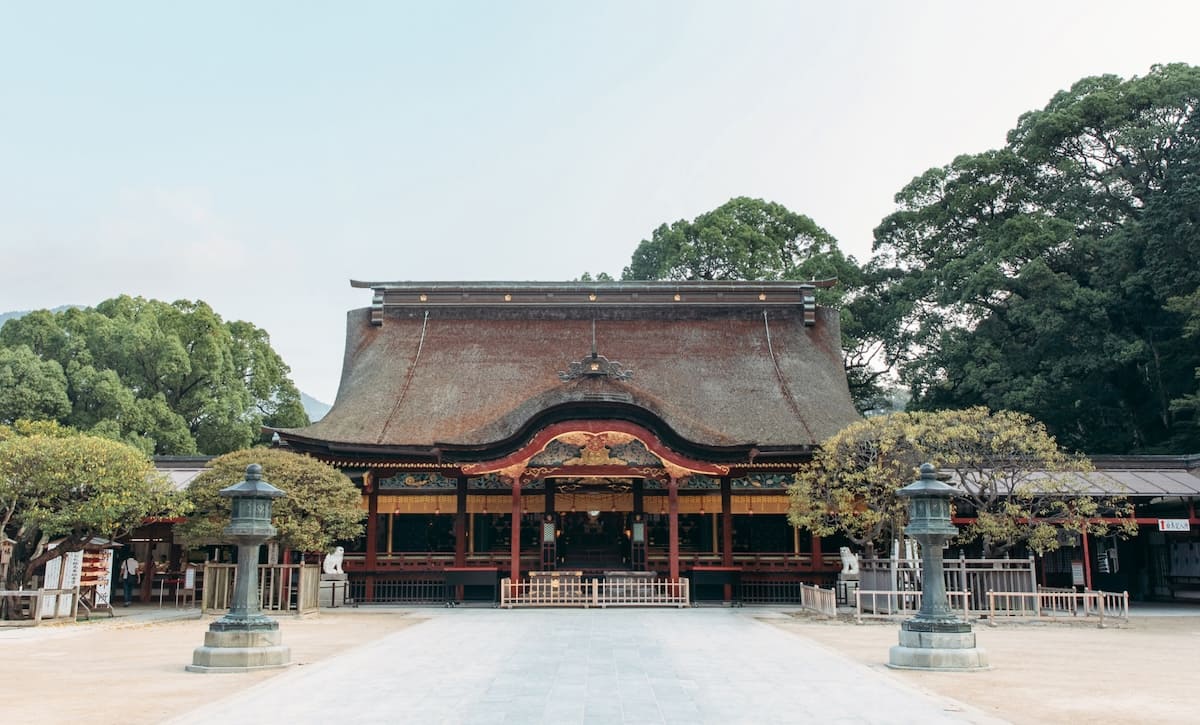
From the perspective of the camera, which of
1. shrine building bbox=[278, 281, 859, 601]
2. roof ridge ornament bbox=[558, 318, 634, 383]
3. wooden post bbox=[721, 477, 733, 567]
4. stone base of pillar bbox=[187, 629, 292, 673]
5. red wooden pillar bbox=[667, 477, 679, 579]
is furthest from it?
wooden post bbox=[721, 477, 733, 567]

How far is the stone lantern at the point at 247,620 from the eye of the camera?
469 inches

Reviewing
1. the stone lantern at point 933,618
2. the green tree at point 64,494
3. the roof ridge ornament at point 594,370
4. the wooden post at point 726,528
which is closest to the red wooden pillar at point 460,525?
the roof ridge ornament at point 594,370

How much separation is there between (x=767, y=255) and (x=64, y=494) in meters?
34.1

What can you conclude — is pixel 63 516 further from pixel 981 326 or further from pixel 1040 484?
pixel 981 326

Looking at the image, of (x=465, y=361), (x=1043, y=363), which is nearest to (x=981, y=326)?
(x=1043, y=363)

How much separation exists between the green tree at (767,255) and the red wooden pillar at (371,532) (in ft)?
75.9

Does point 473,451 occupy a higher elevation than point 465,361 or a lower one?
lower

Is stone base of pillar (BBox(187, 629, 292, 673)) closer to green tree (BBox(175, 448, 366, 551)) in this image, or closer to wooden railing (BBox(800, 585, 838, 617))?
green tree (BBox(175, 448, 366, 551))

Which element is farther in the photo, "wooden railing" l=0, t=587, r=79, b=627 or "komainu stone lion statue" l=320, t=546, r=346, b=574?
"komainu stone lion statue" l=320, t=546, r=346, b=574

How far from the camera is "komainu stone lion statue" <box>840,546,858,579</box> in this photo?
2388cm

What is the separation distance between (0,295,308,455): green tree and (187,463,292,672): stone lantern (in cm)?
2394

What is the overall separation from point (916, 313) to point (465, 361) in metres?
19.2

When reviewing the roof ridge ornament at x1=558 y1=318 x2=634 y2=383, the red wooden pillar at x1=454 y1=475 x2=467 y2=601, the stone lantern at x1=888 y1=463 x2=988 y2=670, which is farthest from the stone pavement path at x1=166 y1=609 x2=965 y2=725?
the roof ridge ornament at x1=558 y1=318 x2=634 y2=383

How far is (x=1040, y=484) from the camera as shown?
20.5m
